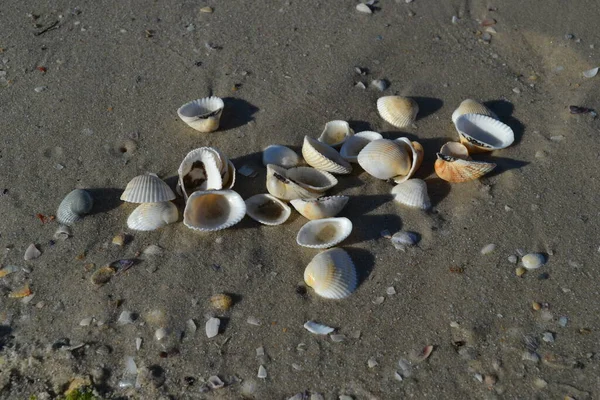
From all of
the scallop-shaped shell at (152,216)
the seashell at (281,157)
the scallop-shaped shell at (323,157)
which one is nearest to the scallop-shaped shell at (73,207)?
the scallop-shaped shell at (152,216)

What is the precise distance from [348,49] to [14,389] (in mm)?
3159

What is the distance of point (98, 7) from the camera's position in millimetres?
4887

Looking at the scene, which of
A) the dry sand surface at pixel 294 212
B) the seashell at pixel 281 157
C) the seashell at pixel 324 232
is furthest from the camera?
the seashell at pixel 281 157

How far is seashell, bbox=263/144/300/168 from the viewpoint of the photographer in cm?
368

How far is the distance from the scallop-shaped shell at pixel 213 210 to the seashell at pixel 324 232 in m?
0.36

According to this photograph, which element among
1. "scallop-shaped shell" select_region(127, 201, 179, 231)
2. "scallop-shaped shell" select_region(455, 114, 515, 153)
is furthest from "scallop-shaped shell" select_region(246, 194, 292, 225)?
"scallop-shaped shell" select_region(455, 114, 515, 153)

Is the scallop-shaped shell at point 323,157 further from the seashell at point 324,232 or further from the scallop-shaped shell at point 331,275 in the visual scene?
the scallop-shaped shell at point 331,275

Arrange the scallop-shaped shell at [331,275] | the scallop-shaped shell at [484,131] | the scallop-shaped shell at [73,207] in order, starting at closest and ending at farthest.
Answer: the scallop-shaped shell at [331,275], the scallop-shaped shell at [73,207], the scallop-shaped shell at [484,131]

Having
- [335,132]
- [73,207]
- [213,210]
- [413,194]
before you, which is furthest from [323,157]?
[73,207]

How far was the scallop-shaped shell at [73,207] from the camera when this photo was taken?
3.38 m

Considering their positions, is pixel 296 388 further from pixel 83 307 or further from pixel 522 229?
pixel 522 229

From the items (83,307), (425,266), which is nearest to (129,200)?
(83,307)

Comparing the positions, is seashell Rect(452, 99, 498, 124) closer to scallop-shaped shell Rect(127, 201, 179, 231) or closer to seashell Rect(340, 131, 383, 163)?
seashell Rect(340, 131, 383, 163)

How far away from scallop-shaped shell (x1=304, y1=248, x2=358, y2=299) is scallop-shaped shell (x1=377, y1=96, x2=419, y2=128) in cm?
122
